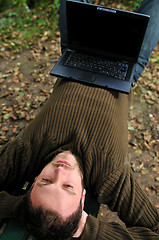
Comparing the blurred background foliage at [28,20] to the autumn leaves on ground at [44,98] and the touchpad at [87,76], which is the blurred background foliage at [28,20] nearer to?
the autumn leaves on ground at [44,98]

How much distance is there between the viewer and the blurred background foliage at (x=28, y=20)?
4.89 meters

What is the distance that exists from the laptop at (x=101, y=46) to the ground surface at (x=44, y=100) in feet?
4.51

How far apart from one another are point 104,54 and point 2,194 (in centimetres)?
202

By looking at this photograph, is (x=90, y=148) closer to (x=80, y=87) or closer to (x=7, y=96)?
(x=80, y=87)

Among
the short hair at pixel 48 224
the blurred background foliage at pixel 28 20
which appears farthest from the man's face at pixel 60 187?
the blurred background foliage at pixel 28 20

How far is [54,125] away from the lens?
2301 millimetres

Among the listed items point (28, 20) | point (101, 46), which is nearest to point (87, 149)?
point (101, 46)

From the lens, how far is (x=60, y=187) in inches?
71.4

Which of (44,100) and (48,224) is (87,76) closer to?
(44,100)

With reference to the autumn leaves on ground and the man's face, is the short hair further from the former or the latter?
the autumn leaves on ground

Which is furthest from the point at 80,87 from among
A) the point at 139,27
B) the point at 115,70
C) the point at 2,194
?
the point at 2,194

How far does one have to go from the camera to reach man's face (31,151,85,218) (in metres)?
1.70

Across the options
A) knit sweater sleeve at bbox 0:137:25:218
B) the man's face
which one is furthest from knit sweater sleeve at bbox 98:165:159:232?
knit sweater sleeve at bbox 0:137:25:218

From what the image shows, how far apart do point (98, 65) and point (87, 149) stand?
1.11 metres
